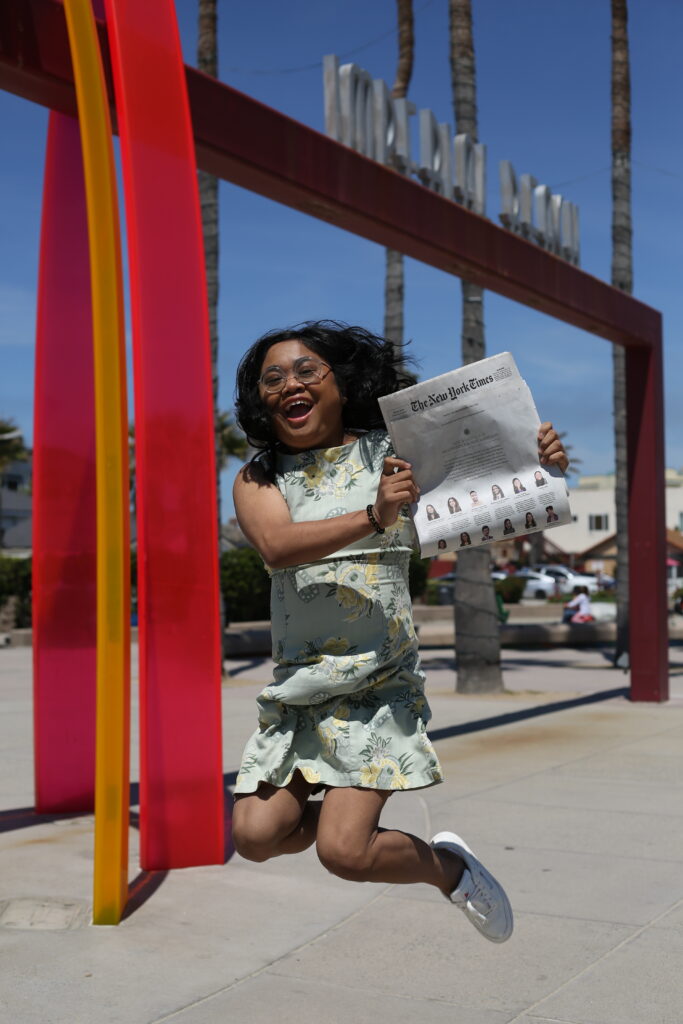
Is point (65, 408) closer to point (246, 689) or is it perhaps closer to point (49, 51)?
point (49, 51)

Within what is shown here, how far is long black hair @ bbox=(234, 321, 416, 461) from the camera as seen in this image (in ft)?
11.6

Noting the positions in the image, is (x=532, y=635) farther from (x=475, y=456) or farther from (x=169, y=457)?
(x=475, y=456)

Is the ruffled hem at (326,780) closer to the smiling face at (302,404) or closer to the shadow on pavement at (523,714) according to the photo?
the smiling face at (302,404)

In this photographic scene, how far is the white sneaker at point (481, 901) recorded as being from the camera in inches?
139

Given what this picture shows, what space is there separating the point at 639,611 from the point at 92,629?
23.9 feet

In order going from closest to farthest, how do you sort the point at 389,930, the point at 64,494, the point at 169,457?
the point at 389,930 < the point at 169,457 < the point at 64,494

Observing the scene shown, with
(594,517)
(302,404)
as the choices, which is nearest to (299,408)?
(302,404)

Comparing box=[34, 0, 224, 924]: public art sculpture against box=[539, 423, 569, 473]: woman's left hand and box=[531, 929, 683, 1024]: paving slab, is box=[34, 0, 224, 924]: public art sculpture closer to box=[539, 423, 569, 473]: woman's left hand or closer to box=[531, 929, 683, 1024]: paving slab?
box=[531, 929, 683, 1024]: paving slab

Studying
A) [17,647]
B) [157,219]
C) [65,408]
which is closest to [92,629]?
[65,408]

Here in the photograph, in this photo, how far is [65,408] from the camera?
6.78 m

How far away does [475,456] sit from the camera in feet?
10.8

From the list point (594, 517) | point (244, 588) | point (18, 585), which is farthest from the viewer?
point (594, 517)

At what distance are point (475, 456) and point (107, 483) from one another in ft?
6.97

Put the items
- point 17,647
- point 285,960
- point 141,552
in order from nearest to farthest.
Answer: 1. point 285,960
2. point 141,552
3. point 17,647
